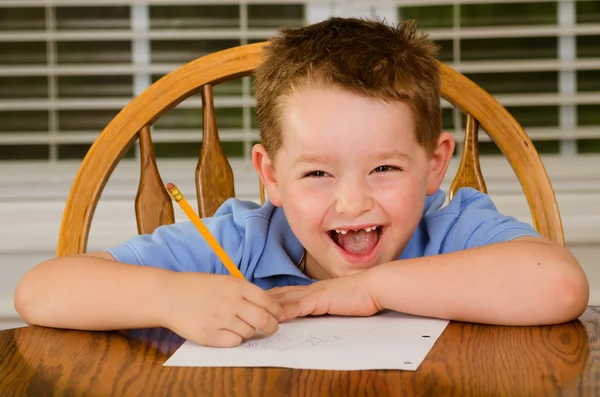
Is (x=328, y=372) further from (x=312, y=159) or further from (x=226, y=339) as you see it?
(x=312, y=159)

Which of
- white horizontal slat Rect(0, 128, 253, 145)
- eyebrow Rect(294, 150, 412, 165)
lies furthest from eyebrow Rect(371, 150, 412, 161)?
white horizontal slat Rect(0, 128, 253, 145)

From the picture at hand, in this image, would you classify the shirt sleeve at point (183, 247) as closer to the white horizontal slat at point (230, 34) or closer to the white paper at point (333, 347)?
the white paper at point (333, 347)

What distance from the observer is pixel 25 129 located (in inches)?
85.5

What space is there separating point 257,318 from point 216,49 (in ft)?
4.76

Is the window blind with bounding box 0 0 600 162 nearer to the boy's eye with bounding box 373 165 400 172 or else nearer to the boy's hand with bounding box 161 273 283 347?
the boy's eye with bounding box 373 165 400 172

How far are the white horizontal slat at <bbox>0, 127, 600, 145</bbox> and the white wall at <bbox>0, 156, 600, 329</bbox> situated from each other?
0.06m

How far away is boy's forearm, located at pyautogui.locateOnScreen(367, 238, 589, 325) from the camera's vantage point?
0.84 m

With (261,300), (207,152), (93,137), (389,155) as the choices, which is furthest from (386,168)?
(93,137)

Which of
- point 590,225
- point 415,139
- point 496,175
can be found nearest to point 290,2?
point 496,175

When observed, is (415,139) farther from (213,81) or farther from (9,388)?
(9,388)

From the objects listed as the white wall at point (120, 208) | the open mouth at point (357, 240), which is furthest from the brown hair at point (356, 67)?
the white wall at point (120, 208)

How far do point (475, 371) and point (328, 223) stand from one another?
1.04 ft

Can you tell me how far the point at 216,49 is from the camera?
2146 millimetres

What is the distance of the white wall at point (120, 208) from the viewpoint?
1978 millimetres
